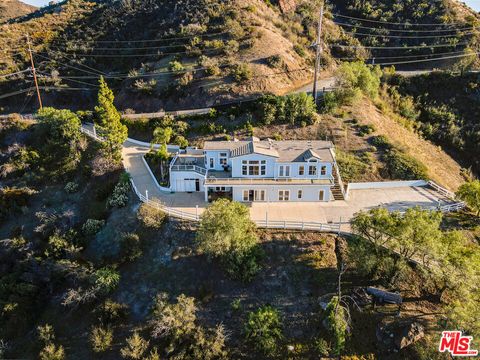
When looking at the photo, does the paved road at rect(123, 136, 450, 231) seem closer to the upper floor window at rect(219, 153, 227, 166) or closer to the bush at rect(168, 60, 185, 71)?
the upper floor window at rect(219, 153, 227, 166)

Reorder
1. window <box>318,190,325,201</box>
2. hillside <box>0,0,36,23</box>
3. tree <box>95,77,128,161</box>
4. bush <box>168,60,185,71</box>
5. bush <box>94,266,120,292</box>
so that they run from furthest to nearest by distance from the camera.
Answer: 1. hillside <box>0,0,36,23</box>
2. bush <box>168,60,185,71</box>
3. tree <box>95,77,128,161</box>
4. window <box>318,190,325,201</box>
5. bush <box>94,266,120,292</box>

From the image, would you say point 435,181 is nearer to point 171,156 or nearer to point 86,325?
point 171,156

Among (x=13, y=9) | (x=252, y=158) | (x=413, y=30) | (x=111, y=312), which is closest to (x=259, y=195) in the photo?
(x=252, y=158)

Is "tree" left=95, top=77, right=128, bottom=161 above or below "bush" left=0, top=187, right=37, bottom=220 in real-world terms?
above

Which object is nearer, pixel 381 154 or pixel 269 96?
pixel 381 154

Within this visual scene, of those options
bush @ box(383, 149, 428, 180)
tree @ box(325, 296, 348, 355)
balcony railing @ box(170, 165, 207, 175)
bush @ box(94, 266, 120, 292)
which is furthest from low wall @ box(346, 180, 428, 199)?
bush @ box(94, 266, 120, 292)

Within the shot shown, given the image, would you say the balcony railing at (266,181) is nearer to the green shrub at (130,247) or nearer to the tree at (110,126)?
the green shrub at (130,247)

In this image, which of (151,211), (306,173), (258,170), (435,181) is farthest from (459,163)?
(151,211)
